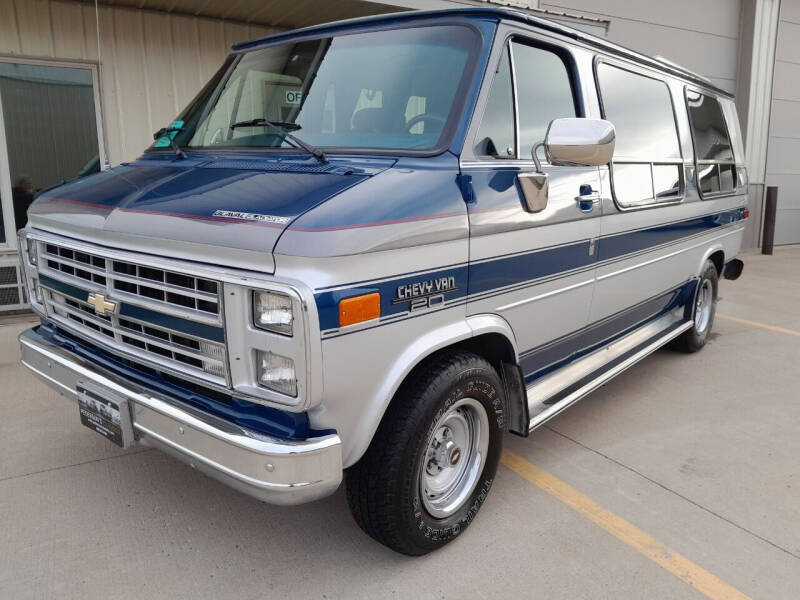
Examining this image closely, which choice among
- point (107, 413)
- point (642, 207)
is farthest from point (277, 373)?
point (642, 207)

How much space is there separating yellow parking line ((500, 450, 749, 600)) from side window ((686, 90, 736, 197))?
9.73 ft

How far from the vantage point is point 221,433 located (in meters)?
2.29

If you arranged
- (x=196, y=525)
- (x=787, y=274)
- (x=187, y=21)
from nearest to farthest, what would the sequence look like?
1. (x=196, y=525)
2. (x=187, y=21)
3. (x=787, y=274)

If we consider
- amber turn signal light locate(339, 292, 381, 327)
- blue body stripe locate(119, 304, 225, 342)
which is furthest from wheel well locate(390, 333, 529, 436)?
blue body stripe locate(119, 304, 225, 342)

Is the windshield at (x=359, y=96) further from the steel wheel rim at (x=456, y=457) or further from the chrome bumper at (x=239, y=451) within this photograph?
the chrome bumper at (x=239, y=451)

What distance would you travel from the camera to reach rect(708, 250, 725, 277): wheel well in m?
6.01

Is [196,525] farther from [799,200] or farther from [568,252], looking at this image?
[799,200]

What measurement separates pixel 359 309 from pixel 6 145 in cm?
570

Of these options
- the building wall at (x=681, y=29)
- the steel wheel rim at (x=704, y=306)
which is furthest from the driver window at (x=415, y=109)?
the building wall at (x=681, y=29)

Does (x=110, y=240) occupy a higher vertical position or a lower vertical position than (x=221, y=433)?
higher

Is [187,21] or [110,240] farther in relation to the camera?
[187,21]

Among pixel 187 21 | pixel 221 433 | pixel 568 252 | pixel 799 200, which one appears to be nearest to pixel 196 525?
pixel 221 433

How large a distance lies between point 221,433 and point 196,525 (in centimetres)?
105

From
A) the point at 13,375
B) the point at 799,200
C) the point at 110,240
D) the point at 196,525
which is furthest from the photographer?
the point at 799,200
